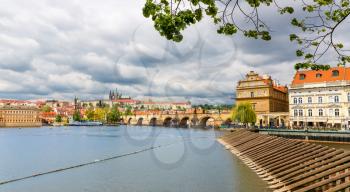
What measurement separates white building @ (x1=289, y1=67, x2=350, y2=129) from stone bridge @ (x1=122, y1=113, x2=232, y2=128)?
151 ft

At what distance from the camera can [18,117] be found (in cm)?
19000

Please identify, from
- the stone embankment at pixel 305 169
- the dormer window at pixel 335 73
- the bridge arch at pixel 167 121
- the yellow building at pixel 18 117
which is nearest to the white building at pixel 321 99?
the dormer window at pixel 335 73

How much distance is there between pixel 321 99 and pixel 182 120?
89.1 m

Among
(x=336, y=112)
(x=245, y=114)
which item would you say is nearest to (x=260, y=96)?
(x=245, y=114)

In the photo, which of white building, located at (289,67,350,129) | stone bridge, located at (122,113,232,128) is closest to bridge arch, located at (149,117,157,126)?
stone bridge, located at (122,113,232,128)

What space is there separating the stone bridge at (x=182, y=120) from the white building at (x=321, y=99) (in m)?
46.2

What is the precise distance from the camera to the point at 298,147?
87.2 feet

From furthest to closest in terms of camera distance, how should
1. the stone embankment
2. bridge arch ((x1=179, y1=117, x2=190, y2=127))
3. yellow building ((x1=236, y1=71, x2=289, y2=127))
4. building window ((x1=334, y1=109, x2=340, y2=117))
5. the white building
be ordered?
1. bridge arch ((x1=179, y1=117, x2=190, y2=127))
2. yellow building ((x1=236, y1=71, x2=289, y2=127))
3. building window ((x1=334, y1=109, x2=340, y2=117))
4. the white building
5. the stone embankment

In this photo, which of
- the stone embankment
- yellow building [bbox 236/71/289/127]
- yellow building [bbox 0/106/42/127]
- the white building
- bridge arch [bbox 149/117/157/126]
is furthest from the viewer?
bridge arch [bbox 149/117/157/126]

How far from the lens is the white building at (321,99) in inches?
3034

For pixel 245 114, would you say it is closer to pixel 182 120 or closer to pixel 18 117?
pixel 182 120

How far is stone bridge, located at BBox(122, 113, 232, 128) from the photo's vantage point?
138 m

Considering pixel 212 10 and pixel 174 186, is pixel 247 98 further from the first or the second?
pixel 212 10

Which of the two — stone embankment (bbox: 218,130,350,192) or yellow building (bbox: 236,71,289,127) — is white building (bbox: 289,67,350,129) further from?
stone embankment (bbox: 218,130,350,192)
